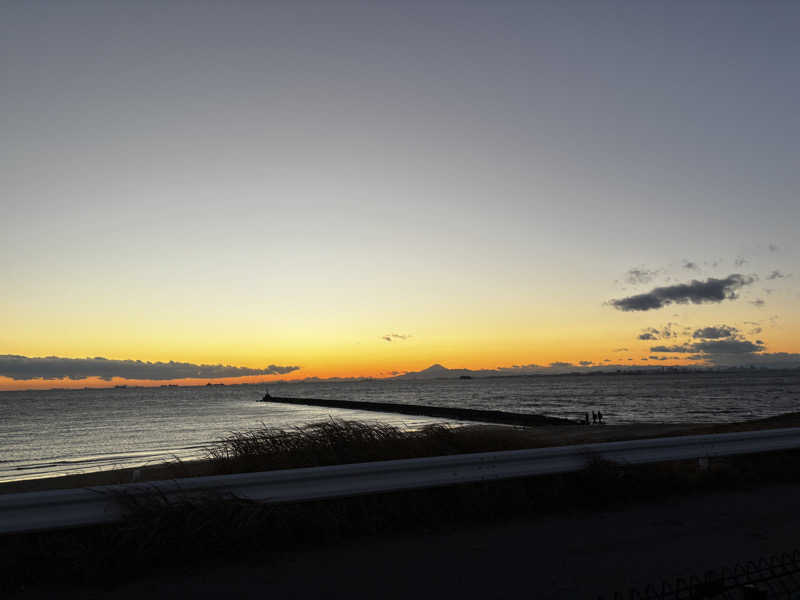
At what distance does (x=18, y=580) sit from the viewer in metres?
4.43

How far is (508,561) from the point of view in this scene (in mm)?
4832

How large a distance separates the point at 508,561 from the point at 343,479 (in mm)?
1755

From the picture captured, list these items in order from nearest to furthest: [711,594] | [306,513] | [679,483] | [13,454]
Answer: [711,594], [306,513], [679,483], [13,454]

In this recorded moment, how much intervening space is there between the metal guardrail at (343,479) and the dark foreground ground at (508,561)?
508 millimetres

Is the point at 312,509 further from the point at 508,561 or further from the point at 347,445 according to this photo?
A: the point at 347,445

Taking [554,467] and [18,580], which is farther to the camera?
[554,467]

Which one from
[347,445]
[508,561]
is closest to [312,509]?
[508,561]

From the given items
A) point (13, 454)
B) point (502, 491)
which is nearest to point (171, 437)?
point (13, 454)

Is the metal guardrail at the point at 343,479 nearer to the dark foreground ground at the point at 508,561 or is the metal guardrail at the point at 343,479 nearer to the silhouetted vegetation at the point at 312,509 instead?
the silhouetted vegetation at the point at 312,509

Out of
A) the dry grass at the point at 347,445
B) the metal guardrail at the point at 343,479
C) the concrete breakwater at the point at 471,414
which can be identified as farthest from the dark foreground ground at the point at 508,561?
the concrete breakwater at the point at 471,414

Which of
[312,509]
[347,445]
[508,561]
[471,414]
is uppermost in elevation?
[347,445]

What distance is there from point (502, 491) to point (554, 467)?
0.75m

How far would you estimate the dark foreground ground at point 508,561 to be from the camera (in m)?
4.21

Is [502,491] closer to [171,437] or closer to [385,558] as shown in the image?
[385,558]
